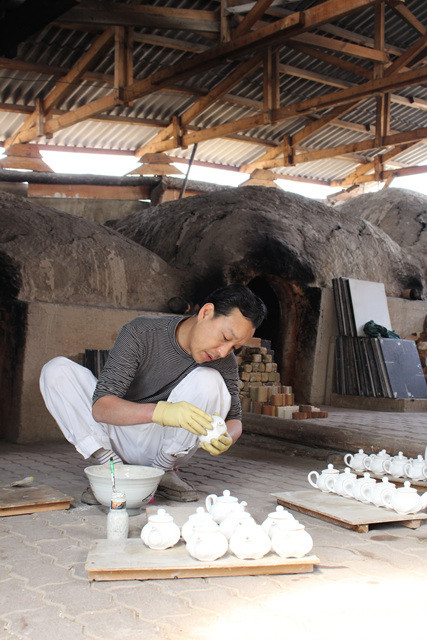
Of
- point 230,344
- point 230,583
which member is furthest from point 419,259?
point 230,583

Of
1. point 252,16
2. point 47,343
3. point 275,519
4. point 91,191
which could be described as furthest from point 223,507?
point 91,191

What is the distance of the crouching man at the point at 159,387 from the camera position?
118 inches

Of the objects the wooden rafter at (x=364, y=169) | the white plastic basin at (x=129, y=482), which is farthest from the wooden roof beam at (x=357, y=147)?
the white plastic basin at (x=129, y=482)

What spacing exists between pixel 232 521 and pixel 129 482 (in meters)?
0.64

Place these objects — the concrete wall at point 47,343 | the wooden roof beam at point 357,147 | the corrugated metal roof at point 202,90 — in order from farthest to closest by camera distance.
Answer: the wooden roof beam at point 357,147, the corrugated metal roof at point 202,90, the concrete wall at point 47,343

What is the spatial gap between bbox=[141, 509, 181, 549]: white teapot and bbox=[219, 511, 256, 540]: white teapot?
0.18 m

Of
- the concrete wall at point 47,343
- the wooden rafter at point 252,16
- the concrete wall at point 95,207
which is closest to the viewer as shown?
the concrete wall at point 47,343

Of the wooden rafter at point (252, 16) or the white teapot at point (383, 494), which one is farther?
the wooden rafter at point (252, 16)

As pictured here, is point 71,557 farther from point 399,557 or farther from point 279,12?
point 279,12

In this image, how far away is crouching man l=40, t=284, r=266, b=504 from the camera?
300 cm

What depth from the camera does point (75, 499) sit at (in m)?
3.29

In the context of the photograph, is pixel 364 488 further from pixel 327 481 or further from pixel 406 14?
pixel 406 14

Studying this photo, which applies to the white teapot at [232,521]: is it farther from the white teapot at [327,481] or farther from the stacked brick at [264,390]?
the stacked brick at [264,390]

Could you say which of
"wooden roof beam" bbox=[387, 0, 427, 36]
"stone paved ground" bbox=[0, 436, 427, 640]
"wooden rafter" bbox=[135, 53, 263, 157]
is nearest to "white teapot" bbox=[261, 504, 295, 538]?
"stone paved ground" bbox=[0, 436, 427, 640]
